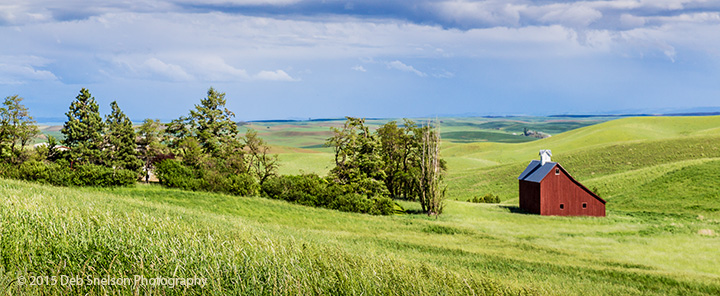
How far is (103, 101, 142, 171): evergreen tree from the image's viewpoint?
4762 centimetres

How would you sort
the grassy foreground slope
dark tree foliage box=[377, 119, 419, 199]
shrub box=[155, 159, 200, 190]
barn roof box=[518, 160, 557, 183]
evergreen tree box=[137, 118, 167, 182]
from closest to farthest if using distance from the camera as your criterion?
the grassy foreground slope < shrub box=[155, 159, 200, 190] < evergreen tree box=[137, 118, 167, 182] < barn roof box=[518, 160, 557, 183] < dark tree foliage box=[377, 119, 419, 199]

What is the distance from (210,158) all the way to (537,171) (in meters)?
34.3

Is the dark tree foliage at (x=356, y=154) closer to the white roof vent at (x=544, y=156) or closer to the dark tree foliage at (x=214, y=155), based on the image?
the dark tree foliage at (x=214, y=155)

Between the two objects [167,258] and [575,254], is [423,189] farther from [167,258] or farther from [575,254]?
[167,258]

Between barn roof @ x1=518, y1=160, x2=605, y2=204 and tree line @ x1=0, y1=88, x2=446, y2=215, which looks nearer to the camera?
tree line @ x1=0, y1=88, x2=446, y2=215

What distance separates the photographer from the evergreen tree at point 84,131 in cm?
4628

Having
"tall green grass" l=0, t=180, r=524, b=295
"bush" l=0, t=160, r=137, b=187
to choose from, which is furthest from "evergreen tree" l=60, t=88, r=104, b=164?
"tall green grass" l=0, t=180, r=524, b=295

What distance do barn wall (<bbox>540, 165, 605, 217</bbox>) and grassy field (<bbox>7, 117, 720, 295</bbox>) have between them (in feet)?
6.76

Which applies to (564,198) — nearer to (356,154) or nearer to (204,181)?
(356,154)

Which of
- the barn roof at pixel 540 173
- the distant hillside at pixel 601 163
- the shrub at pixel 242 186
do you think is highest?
the shrub at pixel 242 186

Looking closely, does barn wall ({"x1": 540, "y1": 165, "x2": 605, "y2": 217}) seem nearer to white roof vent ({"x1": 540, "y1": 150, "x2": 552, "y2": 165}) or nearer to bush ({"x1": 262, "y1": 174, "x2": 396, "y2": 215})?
white roof vent ({"x1": 540, "y1": 150, "x2": 552, "y2": 165})

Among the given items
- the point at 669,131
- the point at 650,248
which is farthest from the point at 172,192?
the point at 669,131

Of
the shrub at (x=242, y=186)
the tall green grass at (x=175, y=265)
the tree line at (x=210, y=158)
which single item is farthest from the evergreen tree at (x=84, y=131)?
the tall green grass at (x=175, y=265)

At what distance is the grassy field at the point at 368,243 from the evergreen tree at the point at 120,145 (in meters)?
11.4
